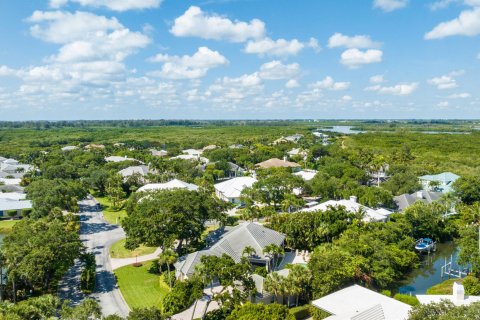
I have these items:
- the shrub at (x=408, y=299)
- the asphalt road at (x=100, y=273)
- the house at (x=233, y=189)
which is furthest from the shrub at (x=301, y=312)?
the house at (x=233, y=189)

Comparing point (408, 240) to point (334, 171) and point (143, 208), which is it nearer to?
point (143, 208)

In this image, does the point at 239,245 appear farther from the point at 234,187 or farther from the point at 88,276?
the point at 234,187

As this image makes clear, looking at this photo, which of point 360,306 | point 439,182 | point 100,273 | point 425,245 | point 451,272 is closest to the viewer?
point 360,306

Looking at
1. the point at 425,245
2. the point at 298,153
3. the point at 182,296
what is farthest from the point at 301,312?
the point at 298,153

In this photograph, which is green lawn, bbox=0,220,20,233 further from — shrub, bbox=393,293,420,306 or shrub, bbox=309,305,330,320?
shrub, bbox=393,293,420,306

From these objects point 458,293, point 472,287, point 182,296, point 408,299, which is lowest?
point 472,287

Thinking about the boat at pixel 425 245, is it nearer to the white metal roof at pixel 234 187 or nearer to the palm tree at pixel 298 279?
the palm tree at pixel 298 279

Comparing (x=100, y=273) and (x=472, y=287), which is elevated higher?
(x=472, y=287)

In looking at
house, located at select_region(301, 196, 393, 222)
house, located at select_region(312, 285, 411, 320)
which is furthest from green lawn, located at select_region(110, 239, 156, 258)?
house, located at select_region(312, 285, 411, 320)
